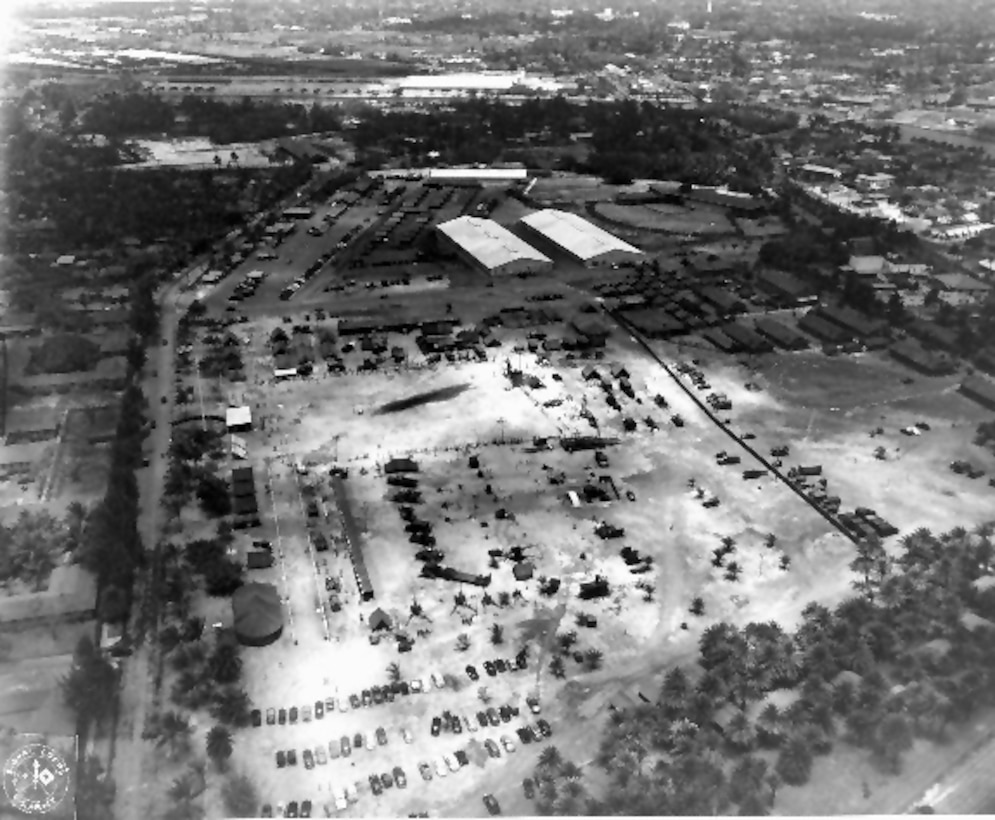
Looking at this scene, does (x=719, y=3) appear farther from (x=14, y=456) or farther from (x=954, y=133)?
(x=14, y=456)

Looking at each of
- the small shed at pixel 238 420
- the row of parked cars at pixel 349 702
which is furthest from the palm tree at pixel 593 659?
the small shed at pixel 238 420

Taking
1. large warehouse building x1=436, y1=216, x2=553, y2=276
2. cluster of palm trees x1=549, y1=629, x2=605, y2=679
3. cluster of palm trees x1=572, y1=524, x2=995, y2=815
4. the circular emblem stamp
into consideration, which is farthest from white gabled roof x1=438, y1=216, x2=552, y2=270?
the circular emblem stamp

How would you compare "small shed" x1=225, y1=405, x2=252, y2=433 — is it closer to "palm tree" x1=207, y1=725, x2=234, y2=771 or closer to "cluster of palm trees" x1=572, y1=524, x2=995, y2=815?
"palm tree" x1=207, y1=725, x2=234, y2=771

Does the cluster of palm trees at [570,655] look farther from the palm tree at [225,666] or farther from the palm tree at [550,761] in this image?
the palm tree at [225,666]

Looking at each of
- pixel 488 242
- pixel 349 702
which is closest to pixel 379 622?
pixel 349 702

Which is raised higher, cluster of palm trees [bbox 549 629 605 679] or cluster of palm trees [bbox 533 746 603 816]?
cluster of palm trees [bbox 533 746 603 816]

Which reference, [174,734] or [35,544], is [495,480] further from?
[35,544]
